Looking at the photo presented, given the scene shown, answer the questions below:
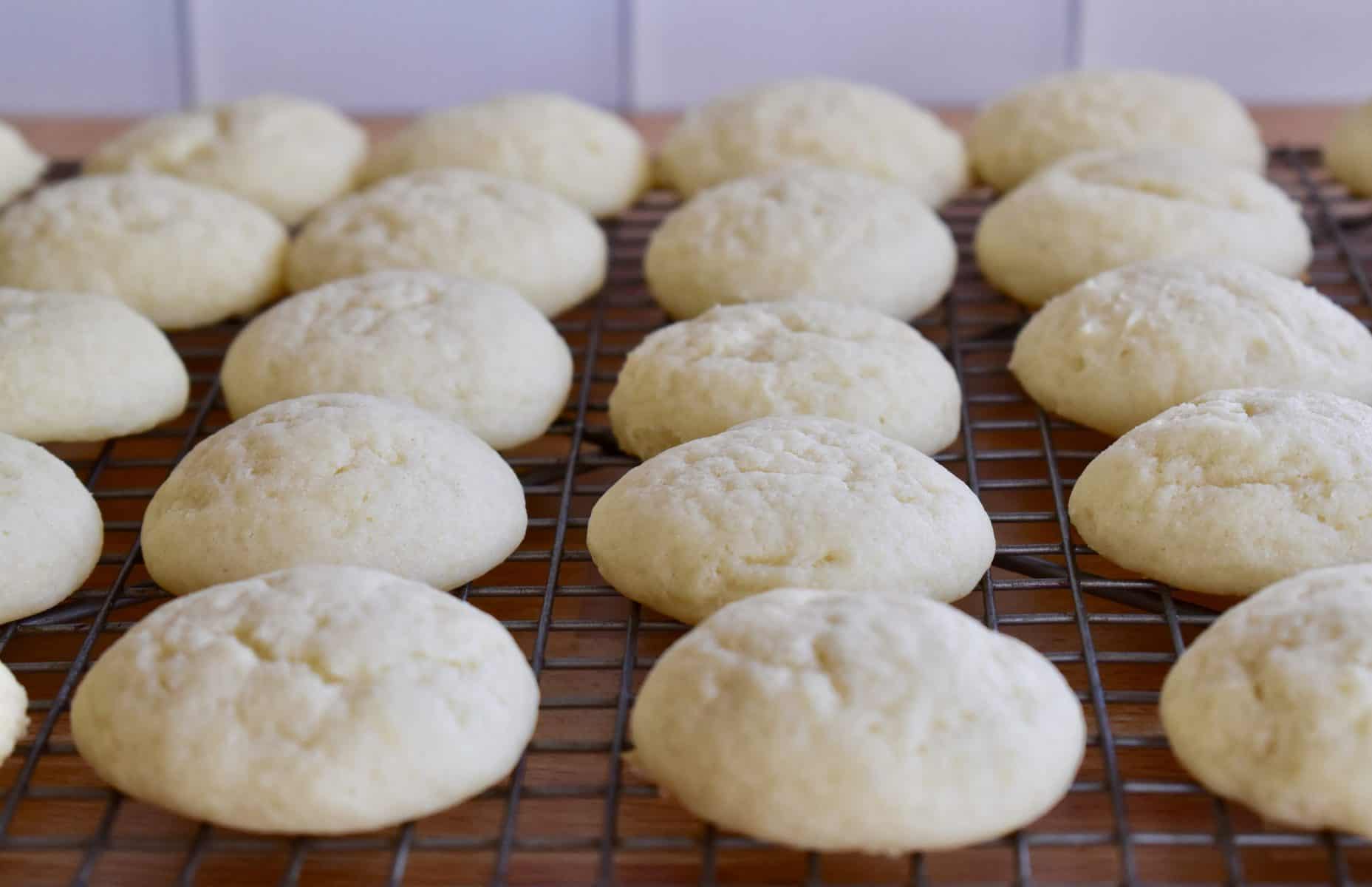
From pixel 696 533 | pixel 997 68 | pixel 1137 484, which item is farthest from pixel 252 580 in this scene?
pixel 997 68

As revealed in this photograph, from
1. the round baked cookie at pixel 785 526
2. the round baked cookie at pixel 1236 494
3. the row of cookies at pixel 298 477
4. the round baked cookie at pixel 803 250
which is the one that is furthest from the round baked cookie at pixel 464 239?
the round baked cookie at pixel 1236 494

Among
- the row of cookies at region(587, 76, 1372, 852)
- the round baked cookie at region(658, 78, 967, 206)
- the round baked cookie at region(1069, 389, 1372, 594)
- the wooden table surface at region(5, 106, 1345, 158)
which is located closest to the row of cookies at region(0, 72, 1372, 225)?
the round baked cookie at region(658, 78, 967, 206)

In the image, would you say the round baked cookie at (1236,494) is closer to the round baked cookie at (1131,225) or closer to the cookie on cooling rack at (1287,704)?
the cookie on cooling rack at (1287,704)

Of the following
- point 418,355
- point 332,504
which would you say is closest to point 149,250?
point 418,355

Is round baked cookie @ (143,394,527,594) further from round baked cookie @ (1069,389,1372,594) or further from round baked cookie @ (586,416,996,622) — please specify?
round baked cookie @ (1069,389,1372,594)

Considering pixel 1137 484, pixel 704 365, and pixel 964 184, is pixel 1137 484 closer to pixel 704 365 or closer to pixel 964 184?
pixel 704 365

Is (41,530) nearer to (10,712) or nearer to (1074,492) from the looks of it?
(10,712)
